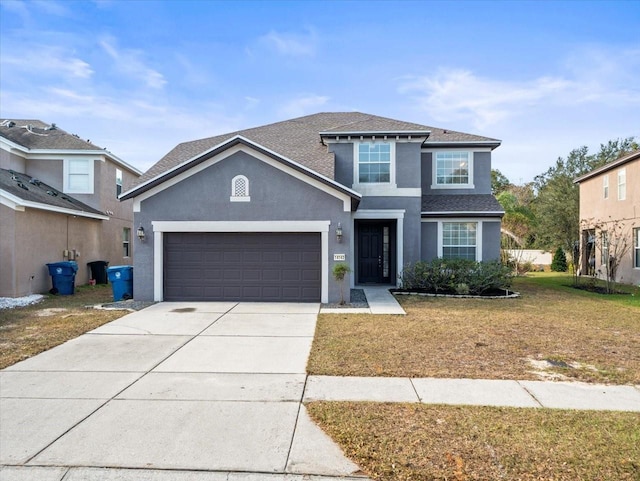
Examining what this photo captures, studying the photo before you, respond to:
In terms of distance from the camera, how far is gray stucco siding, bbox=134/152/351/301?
11.6m

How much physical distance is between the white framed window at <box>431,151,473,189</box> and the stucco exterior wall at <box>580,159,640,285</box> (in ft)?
25.2

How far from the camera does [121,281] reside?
1209 cm

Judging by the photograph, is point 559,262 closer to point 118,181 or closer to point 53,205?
point 118,181

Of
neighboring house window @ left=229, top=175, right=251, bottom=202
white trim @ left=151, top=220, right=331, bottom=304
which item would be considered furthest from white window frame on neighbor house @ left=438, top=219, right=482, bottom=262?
neighboring house window @ left=229, top=175, right=251, bottom=202

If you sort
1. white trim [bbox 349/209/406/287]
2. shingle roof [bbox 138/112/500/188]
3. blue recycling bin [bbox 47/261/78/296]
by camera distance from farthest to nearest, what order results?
white trim [bbox 349/209/406/287], shingle roof [bbox 138/112/500/188], blue recycling bin [bbox 47/261/78/296]

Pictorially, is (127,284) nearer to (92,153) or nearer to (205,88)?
(92,153)

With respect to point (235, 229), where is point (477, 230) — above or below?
above

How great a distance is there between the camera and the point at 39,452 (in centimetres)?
356

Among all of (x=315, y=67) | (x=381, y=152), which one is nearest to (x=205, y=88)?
(x=315, y=67)

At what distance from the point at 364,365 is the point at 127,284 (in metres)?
Result: 8.97

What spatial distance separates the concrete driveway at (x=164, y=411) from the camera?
3.37 m

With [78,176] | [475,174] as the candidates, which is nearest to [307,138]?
[475,174]

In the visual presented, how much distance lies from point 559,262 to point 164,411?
28.0 meters

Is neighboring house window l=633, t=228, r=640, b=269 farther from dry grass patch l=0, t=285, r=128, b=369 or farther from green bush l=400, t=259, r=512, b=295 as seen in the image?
dry grass patch l=0, t=285, r=128, b=369
